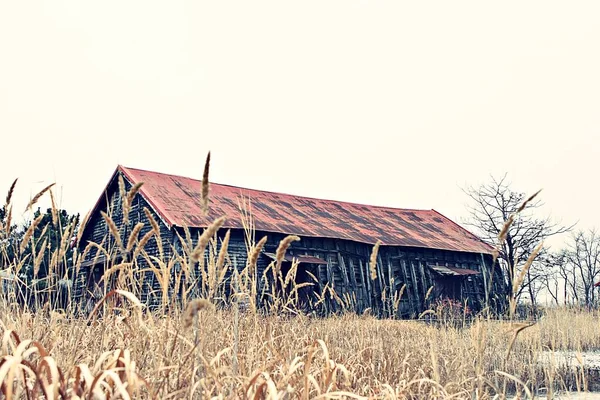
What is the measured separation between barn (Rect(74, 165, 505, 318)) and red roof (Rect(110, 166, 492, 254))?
5 cm

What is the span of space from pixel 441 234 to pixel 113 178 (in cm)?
1298

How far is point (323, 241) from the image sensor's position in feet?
59.9

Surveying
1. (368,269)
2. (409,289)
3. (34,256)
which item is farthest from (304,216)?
(34,256)

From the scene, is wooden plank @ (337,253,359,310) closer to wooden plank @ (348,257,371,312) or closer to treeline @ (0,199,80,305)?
wooden plank @ (348,257,371,312)

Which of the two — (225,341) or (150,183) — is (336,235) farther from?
(225,341)

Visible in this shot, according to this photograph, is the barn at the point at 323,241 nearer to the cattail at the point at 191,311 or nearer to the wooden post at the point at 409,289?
the wooden post at the point at 409,289

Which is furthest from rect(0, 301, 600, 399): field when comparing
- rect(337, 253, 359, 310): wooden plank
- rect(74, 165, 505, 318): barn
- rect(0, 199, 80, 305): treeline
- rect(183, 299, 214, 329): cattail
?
rect(337, 253, 359, 310): wooden plank

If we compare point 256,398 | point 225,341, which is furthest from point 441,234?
point 256,398

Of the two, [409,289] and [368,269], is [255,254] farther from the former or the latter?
[409,289]

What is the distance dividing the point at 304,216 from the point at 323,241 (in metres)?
1.55

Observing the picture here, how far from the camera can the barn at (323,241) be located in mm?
16172

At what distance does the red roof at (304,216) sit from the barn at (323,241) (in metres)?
0.05

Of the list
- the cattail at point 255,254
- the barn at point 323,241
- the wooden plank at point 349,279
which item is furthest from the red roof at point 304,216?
the cattail at point 255,254

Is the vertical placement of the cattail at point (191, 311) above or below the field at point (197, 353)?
above
